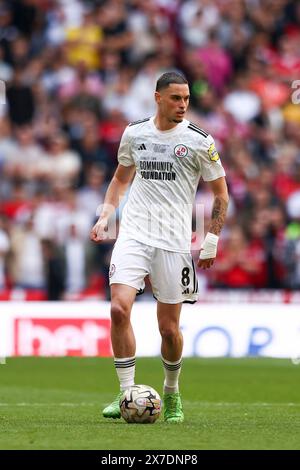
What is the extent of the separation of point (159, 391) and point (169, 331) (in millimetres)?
3636

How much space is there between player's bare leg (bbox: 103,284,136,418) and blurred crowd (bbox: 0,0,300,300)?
8.82 metres

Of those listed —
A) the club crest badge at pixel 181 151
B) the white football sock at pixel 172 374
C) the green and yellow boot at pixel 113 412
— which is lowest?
the green and yellow boot at pixel 113 412

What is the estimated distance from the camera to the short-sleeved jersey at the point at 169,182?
33.0ft

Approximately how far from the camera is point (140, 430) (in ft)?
30.2

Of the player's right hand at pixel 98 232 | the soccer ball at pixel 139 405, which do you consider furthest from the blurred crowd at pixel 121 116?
the soccer ball at pixel 139 405

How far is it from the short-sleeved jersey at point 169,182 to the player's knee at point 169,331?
61cm

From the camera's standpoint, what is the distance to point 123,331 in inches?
388

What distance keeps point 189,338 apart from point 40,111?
5.54 meters

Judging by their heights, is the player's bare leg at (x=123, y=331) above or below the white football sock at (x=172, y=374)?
above

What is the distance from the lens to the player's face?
10.0 m

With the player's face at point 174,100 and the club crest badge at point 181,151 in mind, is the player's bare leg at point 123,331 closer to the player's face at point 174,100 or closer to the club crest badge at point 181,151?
the club crest badge at point 181,151

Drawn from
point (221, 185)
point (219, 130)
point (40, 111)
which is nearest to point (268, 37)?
point (219, 130)

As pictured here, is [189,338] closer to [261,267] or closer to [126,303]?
[261,267]

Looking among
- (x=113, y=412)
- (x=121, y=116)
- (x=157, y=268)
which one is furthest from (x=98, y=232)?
(x=121, y=116)
